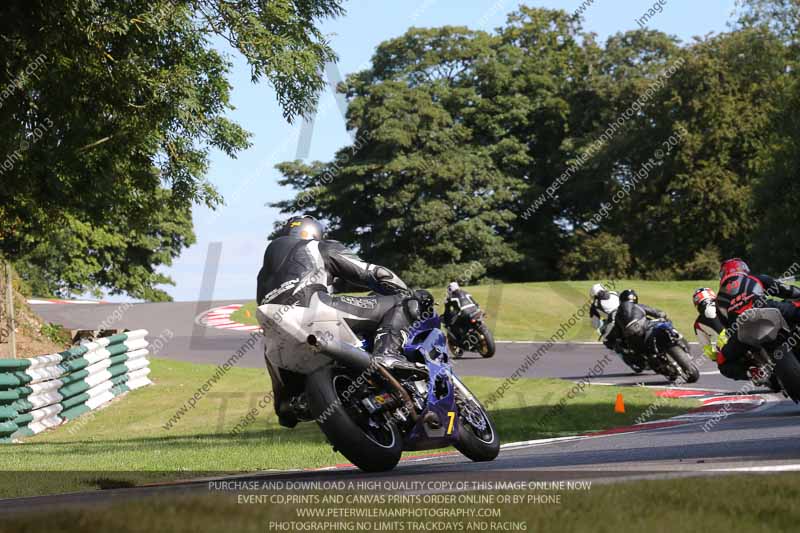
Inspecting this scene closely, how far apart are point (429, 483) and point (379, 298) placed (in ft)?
6.10

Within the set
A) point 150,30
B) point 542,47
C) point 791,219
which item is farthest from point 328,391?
point 542,47

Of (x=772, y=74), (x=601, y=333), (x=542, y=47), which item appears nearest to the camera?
(x=601, y=333)

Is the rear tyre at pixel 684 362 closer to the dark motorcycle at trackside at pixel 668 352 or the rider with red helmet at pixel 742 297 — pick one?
the dark motorcycle at trackside at pixel 668 352

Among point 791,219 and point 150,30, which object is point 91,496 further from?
point 791,219

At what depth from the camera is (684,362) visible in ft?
58.3

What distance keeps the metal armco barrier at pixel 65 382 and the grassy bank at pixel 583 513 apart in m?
11.5

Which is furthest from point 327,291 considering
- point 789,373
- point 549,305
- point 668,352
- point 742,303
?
point 549,305

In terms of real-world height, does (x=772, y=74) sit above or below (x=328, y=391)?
above

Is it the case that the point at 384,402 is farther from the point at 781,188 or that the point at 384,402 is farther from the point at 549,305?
the point at 781,188

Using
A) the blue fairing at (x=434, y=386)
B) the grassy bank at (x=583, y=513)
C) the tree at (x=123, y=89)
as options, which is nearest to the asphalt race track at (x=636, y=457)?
the blue fairing at (x=434, y=386)

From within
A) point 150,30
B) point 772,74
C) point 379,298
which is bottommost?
point 379,298

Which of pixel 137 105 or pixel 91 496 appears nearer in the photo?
pixel 91 496

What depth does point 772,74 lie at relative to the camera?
54.9 metres

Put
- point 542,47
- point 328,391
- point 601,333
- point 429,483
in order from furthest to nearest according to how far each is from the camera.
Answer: point 542,47, point 601,333, point 328,391, point 429,483
